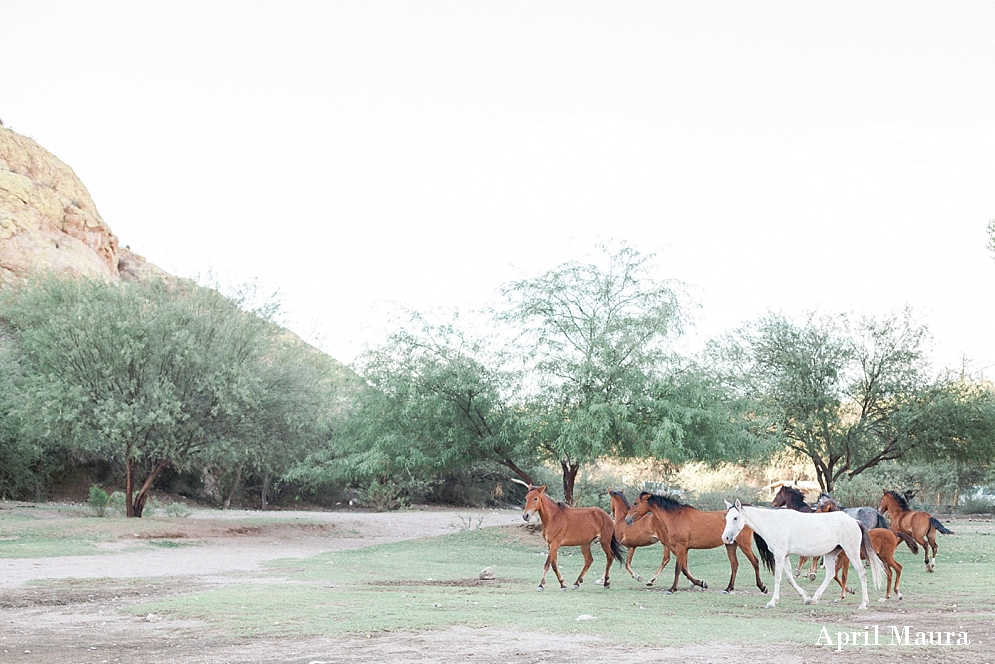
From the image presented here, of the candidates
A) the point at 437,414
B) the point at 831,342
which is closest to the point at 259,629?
the point at 437,414

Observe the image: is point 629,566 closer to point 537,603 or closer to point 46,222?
point 537,603

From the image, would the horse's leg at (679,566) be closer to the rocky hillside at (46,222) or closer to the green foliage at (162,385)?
the green foliage at (162,385)

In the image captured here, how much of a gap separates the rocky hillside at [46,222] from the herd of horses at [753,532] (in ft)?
148

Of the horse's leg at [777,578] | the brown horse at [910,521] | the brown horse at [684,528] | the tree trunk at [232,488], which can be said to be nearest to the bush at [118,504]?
the tree trunk at [232,488]

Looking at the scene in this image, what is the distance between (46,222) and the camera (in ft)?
197

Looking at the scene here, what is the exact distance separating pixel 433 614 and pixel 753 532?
5426 millimetres

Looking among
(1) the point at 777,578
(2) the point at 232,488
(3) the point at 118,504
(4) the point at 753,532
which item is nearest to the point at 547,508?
(4) the point at 753,532

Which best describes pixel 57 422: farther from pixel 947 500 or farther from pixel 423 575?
pixel 947 500

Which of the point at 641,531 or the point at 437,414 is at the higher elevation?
the point at 437,414

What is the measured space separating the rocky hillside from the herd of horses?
148ft

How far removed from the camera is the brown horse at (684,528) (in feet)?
46.7

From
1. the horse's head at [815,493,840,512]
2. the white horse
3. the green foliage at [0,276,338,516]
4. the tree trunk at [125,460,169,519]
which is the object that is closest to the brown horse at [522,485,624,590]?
the white horse

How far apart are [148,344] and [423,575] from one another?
15036 mm

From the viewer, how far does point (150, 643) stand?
9.16 metres
